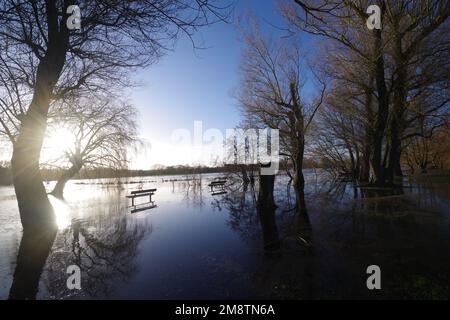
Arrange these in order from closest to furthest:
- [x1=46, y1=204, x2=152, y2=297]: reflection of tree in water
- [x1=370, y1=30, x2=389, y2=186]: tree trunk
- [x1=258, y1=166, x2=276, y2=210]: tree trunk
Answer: [x1=46, y1=204, x2=152, y2=297]: reflection of tree in water < [x1=258, y1=166, x2=276, y2=210]: tree trunk < [x1=370, y1=30, x2=389, y2=186]: tree trunk

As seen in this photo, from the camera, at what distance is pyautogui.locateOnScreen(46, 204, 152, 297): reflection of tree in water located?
12.9 ft

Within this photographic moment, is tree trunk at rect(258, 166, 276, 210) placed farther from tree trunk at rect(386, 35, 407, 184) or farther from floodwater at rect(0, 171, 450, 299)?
tree trunk at rect(386, 35, 407, 184)

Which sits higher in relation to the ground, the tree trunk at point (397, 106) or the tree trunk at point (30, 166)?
the tree trunk at point (397, 106)

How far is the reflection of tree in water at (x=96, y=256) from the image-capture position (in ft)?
12.9

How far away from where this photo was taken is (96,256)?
5434 millimetres

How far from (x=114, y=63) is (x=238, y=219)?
714cm

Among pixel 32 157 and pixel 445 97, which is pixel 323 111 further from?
pixel 32 157

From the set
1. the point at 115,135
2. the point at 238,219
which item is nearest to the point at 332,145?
the point at 238,219

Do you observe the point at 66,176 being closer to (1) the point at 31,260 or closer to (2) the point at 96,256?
(1) the point at 31,260

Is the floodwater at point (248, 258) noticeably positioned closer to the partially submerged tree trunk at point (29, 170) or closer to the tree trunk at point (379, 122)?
the partially submerged tree trunk at point (29, 170)

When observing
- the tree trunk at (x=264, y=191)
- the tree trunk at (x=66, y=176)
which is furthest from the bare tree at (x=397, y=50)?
the tree trunk at (x=66, y=176)

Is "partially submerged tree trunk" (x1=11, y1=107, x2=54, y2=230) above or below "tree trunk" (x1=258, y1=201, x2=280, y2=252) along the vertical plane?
above

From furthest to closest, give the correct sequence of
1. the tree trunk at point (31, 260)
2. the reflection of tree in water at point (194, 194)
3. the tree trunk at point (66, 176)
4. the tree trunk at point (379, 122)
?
the tree trunk at point (66, 176)
the reflection of tree in water at point (194, 194)
the tree trunk at point (379, 122)
the tree trunk at point (31, 260)

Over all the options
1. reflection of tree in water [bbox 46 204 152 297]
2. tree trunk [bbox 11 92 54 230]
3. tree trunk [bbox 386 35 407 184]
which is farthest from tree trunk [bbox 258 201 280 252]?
tree trunk [bbox 386 35 407 184]
